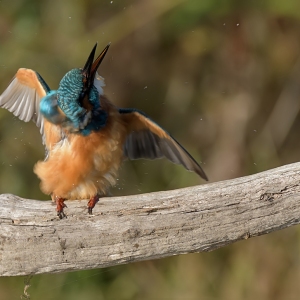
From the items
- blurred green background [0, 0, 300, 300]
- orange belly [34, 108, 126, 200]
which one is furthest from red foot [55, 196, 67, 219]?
blurred green background [0, 0, 300, 300]

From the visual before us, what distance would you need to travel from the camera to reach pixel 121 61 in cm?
495

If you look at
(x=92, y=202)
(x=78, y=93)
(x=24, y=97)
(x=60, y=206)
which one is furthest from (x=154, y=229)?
(x=24, y=97)

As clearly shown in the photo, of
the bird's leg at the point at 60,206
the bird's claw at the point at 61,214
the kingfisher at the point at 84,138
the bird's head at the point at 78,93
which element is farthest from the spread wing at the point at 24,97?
the bird's claw at the point at 61,214

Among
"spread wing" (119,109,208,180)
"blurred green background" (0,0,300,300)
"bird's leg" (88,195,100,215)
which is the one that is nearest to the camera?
"bird's leg" (88,195,100,215)

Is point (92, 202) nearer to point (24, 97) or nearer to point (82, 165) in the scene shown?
point (82, 165)

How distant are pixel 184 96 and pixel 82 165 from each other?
2222 mm

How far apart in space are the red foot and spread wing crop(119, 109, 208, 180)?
668mm

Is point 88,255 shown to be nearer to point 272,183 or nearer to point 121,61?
point 272,183

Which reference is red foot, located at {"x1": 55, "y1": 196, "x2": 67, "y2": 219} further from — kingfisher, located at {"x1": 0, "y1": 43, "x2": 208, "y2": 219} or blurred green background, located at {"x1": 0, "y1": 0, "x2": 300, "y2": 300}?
blurred green background, located at {"x1": 0, "y1": 0, "x2": 300, "y2": 300}

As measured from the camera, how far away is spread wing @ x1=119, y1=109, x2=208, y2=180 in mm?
3209

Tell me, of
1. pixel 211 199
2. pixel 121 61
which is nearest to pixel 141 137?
pixel 211 199

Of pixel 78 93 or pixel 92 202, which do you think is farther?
pixel 78 93

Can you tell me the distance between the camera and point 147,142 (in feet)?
11.2

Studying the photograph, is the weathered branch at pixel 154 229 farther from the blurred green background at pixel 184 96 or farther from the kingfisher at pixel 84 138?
the blurred green background at pixel 184 96
